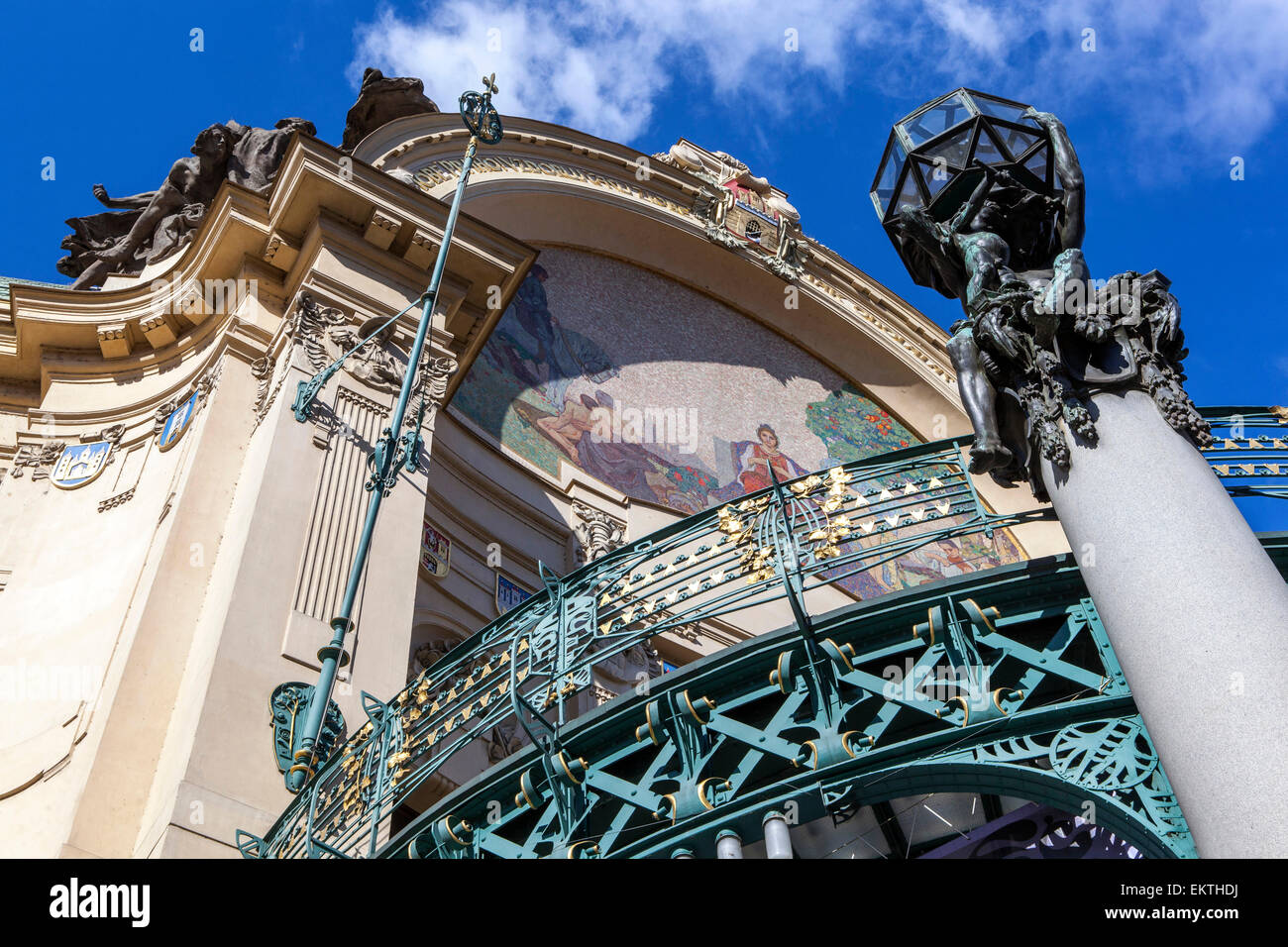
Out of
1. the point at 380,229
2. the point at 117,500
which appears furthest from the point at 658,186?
the point at 117,500

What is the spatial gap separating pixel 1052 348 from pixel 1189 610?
1.33m

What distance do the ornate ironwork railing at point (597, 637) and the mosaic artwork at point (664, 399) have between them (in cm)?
648

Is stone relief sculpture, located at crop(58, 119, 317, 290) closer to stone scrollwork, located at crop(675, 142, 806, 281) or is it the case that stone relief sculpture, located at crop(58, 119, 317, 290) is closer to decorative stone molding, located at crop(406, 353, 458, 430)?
decorative stone molding, located at crop(406, 353, 458, 430)

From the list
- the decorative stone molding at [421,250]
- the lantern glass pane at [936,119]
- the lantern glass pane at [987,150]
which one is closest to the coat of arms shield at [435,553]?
the decorative stone molding at [421,250]

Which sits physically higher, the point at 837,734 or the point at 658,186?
the point at 658,186

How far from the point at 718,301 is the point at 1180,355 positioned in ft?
41.1

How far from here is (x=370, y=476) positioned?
Answer: 8703mm

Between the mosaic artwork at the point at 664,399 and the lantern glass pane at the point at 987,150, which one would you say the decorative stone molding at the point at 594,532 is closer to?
the mosaic artwork at the point at 664,399

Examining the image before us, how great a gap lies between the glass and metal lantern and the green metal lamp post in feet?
10.2

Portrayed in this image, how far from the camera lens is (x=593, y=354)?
14.9 meters

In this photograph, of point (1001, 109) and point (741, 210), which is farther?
point (741, 210)

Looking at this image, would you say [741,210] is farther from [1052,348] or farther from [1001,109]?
[1052,348]
